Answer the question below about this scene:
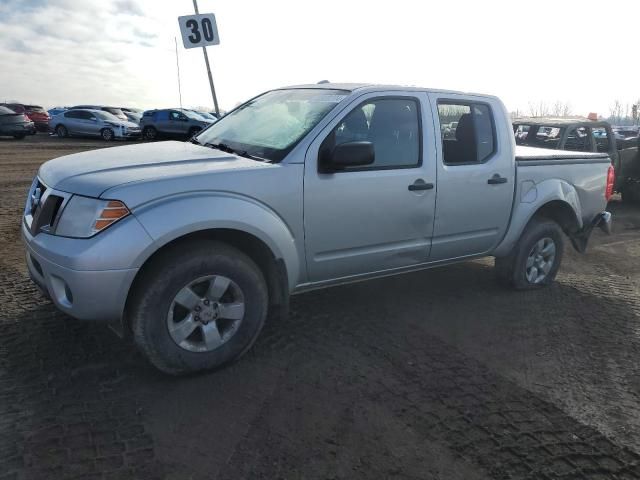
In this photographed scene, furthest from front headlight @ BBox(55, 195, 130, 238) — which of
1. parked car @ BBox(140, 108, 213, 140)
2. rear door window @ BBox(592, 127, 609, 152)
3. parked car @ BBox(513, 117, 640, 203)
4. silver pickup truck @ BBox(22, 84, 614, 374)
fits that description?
Result: parked car @ BBox(140, 108, 213, 140)

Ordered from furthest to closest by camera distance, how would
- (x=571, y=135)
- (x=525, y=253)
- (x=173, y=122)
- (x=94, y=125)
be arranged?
(x=94, y=125) → (x=173, y=122) → (x=571, y=135) → (x=525, y=253)

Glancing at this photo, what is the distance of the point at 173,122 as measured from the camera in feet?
80.8

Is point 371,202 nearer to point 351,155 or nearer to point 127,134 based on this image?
point 351,155

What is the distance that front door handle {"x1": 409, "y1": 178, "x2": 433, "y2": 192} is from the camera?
12.9ft

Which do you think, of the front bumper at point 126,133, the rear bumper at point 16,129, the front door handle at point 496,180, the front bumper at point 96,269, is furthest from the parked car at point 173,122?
the front bumper at point 96,269

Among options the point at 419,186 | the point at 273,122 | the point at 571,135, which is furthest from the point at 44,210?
the point at 571,135

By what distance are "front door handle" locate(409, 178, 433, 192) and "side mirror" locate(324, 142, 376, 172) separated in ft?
1.84

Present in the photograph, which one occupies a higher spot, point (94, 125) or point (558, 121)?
point (558, 121)

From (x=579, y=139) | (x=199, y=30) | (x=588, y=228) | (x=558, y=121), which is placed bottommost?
(x=588, y=228)

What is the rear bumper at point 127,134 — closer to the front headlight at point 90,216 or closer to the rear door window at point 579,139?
the rear door window at point 579,139

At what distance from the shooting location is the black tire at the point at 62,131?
86.1ft

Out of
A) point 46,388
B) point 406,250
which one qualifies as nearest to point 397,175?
point 406,250

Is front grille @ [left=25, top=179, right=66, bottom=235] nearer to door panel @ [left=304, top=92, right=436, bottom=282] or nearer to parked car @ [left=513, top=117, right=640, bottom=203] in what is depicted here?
door panel @ [left=304, top=92, right=436, bottom=282]

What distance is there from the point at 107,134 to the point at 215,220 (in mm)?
24325
